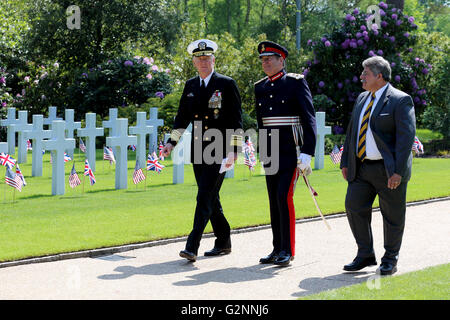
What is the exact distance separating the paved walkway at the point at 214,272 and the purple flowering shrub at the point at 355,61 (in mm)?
16304

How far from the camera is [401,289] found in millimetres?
→ 5906

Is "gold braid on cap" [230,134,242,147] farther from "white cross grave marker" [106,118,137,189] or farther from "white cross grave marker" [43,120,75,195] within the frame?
"white cross grave marker" [106,118,137,189]

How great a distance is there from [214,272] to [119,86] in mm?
19655

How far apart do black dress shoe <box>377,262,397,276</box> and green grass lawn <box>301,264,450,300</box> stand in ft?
0.61

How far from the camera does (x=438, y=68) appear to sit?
25984 mm

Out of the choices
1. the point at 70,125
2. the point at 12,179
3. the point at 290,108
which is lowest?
the point at 12,179

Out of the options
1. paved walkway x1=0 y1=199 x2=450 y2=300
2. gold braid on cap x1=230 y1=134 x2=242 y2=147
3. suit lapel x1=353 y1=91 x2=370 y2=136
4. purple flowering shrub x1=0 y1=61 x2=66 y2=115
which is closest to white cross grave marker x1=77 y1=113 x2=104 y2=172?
→ paved walkway x1=0 y1=199 x2=450 y2=300

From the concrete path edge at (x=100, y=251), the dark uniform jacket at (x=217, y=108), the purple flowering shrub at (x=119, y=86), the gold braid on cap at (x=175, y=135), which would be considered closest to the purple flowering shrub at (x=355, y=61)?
the purple flowering shrub at (x=119, y=86)

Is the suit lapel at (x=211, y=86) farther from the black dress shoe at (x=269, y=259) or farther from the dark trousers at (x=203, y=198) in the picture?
the black dress shoe at (x=269, y=259)

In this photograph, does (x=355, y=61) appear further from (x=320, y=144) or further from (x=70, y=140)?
(x=70, y=140)

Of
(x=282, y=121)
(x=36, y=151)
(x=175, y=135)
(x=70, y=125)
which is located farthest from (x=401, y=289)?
(x=70, y=125)

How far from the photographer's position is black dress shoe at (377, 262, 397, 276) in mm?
6730
